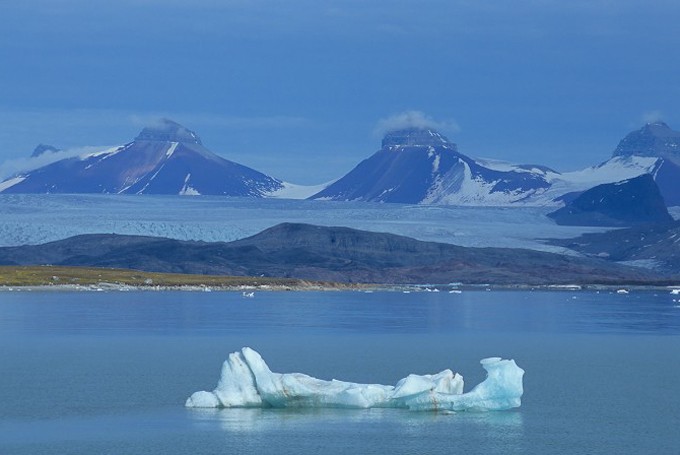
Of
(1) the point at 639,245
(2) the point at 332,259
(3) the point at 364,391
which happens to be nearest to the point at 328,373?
(3) the point at 364,391

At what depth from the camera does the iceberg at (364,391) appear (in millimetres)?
34562

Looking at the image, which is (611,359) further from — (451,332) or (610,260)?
(610,260)

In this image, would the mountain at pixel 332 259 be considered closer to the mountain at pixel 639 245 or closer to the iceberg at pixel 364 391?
the mountain at pixel 639 245

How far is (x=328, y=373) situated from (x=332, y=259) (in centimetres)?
12269

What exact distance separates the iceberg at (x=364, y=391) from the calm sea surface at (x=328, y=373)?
364 millimetres

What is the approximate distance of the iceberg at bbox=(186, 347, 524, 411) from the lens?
34.6 m

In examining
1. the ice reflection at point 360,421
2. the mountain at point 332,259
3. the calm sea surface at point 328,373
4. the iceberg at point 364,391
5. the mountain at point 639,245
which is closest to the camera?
the calm sea surface at point 328,373

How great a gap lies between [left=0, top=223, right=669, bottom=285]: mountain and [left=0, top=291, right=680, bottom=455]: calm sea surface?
6395cm

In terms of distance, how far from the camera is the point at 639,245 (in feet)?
616

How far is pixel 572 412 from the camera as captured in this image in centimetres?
3675

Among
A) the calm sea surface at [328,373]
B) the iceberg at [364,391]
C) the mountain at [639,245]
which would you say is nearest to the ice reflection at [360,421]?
the calm sea surface at [328,373]

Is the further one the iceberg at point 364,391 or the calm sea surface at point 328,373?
the iceberg at point 364,391

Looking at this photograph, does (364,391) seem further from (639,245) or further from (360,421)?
(639,245)

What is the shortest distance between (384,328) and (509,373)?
3552cm
